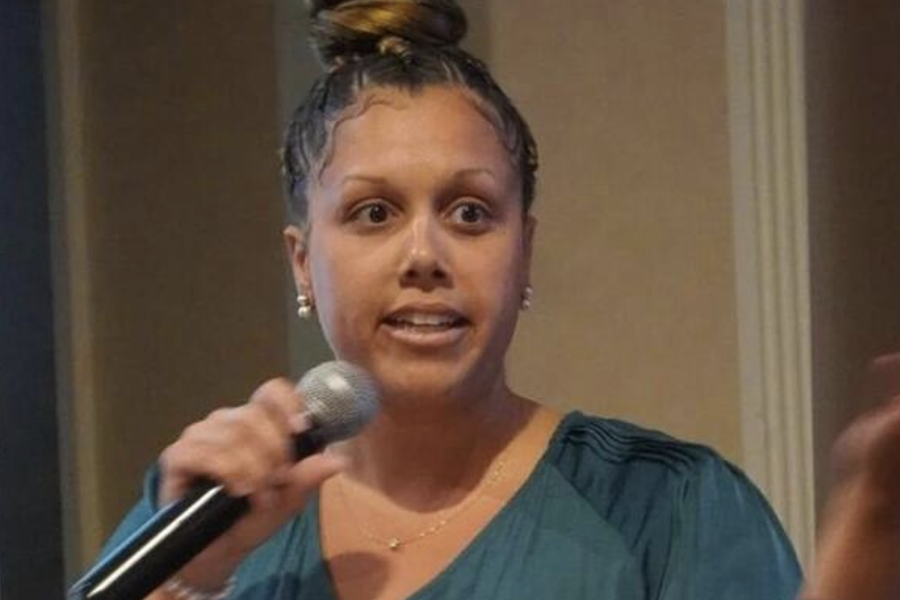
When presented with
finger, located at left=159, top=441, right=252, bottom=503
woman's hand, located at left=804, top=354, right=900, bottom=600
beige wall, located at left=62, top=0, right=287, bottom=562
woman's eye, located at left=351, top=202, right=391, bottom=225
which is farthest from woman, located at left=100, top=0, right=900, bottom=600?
beige wall, located at left=62, top=0, right=287, bottom=562

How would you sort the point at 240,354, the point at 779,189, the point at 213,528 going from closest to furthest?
1. the point at 213,528
2. the point at 779,189
3. the point at 240,354

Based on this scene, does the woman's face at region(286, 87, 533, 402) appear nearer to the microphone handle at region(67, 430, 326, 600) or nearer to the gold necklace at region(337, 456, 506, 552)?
the gold necklace at region(337, 456, 506, 552)

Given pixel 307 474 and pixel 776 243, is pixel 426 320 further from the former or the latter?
pixel 776 243

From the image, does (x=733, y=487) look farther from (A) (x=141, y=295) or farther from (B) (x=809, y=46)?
(A) (x=141, y=295)

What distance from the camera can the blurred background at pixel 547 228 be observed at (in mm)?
1663

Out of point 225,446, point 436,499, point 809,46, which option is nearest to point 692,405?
point 809,46

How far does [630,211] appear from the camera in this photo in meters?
1.73

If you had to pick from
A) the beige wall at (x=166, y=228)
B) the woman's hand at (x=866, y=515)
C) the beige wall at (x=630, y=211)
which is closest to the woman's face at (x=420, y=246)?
the woman's hand at (x=866, y=515)

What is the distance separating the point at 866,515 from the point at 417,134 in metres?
0.48

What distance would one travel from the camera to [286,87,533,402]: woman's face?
3.94ft

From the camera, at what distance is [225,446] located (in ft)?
3.23

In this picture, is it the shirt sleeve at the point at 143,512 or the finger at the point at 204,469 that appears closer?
the finger at the point at 204,469

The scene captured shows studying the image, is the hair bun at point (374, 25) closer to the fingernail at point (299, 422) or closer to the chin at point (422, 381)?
the chin at point (422, 381)

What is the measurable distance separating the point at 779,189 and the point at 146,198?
755mm
